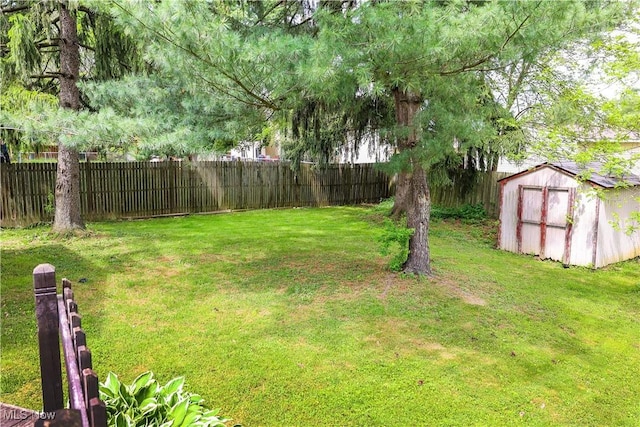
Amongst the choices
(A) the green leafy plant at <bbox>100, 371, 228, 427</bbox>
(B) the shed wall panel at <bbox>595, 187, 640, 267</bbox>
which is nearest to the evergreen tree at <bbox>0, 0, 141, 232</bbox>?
(A) the green leafy plant at <bbox>100, 371, 228, 427</bbox>

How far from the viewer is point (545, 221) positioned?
815cm

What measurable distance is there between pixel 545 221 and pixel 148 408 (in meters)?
7.94

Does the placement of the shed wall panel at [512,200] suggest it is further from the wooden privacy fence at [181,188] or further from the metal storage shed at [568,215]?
the wooden privacy fence at [181,188]

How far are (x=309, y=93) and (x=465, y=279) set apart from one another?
3567mm

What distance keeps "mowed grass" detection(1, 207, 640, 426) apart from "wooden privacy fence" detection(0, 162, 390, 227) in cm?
219

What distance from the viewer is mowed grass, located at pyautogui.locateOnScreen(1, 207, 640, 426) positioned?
332 cm

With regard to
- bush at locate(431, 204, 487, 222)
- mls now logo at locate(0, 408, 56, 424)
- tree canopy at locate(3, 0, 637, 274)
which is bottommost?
mls now logo at locate(0, 408, 56, 424)

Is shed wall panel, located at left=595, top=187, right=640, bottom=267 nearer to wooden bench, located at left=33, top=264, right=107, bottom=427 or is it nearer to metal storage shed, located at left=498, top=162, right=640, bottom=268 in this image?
metal storage shed, located at left=498, top=162, right=640, bottom=268

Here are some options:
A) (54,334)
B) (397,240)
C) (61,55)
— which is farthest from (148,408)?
(61,55)

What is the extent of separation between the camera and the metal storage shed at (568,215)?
7.41m

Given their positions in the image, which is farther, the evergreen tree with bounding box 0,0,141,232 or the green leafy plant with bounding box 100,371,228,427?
the evergreen tree with bounding box 0,0,141,232

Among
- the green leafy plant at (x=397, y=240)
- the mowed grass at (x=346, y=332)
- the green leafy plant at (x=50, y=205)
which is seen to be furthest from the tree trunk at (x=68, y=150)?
the green leafy plant at (x=397, y=240)

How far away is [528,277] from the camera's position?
691 centimetres

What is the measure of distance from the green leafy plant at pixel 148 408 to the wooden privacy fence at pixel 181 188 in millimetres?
8946
